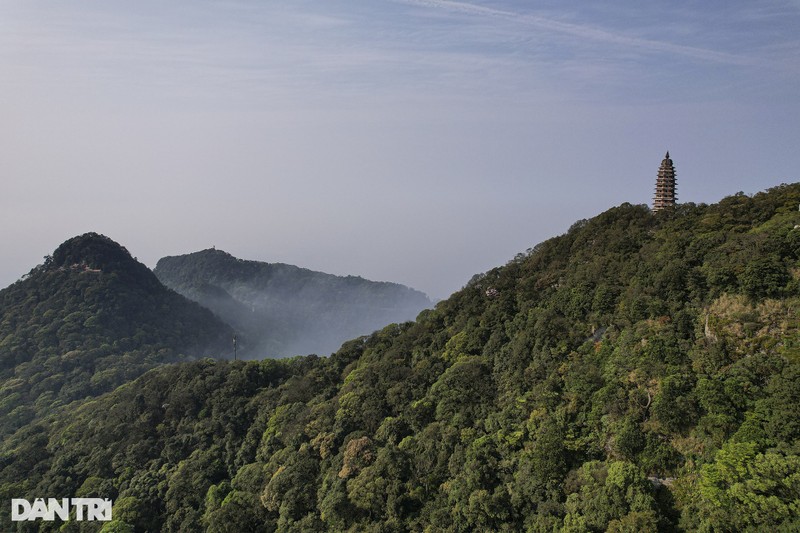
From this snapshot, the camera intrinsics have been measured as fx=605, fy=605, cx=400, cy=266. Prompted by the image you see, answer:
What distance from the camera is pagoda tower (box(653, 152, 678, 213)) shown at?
1656 inches

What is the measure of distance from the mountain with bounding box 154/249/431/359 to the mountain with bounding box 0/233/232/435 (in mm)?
28933

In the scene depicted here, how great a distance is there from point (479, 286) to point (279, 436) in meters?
17.6

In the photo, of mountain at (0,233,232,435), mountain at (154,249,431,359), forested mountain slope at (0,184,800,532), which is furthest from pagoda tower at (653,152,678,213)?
mountain at (154,249,431,359)

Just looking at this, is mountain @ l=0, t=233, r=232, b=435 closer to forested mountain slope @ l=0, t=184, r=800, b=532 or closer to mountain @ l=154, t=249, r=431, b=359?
forested mountain slope @ l=0, t=184, r=800, b=532

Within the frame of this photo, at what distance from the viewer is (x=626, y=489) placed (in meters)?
22.0

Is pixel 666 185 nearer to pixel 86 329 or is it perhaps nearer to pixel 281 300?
pixel 86 329

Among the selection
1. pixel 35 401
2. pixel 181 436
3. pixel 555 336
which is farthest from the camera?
pixel 35 401

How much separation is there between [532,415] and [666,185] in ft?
73.5

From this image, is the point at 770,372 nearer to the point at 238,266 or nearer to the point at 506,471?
the point at 506,471

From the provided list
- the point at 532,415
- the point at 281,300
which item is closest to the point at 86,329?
the point at 532,415

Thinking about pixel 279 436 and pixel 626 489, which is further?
pixel 279 436

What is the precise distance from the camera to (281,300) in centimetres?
17488

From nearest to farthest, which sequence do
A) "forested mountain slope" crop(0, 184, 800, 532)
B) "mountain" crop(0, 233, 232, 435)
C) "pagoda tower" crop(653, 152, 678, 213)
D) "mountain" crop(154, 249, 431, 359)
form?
"forested mountain slope" crop(0, 184, 800, 532) → "pagoda tower" crop(653, 152, 678, 213) → "mountain" crop(0, 233, 232, 435) → "mountain" crop(154, 249, 431, 359)

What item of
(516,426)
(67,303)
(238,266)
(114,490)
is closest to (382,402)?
(516,426)
